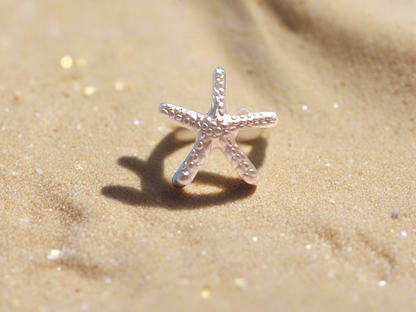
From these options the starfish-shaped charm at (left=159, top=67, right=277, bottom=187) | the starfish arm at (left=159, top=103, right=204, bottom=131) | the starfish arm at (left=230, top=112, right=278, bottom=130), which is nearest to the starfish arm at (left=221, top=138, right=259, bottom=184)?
the starfish-shaped charm at (left=159, top=67, right=277, bottom=187)

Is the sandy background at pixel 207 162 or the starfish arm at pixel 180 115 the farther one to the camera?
the starfish arm at pixel 180 115

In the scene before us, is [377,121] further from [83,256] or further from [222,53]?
[83,256]

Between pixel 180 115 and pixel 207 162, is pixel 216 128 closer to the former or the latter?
pixel 180 115

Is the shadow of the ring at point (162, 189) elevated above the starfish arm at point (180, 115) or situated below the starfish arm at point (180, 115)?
below

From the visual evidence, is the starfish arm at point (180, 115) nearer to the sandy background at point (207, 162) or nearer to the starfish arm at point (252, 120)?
the starfish arm at point (252, 120)

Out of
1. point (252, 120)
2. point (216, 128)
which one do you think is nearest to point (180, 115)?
point (216, 128)

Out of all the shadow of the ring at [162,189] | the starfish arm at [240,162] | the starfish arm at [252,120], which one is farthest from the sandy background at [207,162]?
the starfish arm at [252,120]

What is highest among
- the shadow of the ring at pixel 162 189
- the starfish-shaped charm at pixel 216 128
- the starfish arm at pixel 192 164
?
the starfish-shaped charm at pixel 216 128
